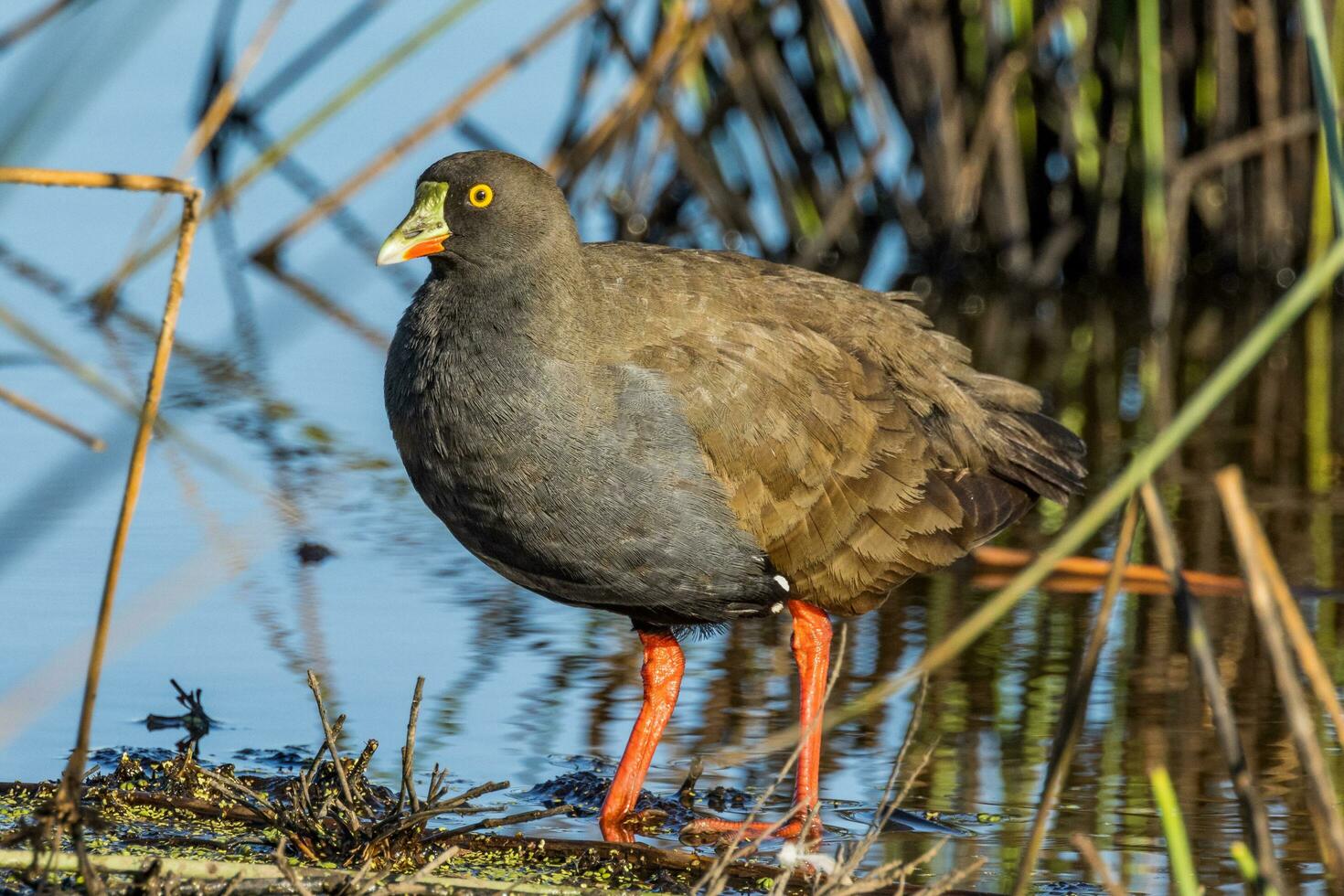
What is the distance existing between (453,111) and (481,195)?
364 centimetres

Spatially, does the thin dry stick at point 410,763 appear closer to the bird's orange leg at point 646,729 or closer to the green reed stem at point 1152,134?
the bird's orange leg at point 646,729

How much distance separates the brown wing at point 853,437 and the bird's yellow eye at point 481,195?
47cm

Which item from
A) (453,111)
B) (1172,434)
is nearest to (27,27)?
A: (1172,434)

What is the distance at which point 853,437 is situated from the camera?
422 cm

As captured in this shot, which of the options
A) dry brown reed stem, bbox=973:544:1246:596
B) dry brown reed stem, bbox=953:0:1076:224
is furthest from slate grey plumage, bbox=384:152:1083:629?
dry brown reed stem, bbox=953:0:1076:224

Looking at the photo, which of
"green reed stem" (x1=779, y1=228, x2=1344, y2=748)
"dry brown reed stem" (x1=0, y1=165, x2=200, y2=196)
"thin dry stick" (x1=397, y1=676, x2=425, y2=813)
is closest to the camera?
"green reed stem" (x1=779, y1=228, x2=1344, y2=748)

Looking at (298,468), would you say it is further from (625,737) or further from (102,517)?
(625,737)

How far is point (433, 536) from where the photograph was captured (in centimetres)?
592

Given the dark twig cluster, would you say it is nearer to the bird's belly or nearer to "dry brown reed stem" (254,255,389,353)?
the bird's belly

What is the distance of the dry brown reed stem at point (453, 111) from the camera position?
7270mm

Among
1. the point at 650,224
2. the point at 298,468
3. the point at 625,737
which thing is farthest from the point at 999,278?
the point at 625,737

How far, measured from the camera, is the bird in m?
3.75

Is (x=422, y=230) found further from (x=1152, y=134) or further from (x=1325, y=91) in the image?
(x=1152, y=134)

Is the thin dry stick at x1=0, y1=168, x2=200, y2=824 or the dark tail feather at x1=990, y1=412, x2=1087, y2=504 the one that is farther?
the dark tail feather at x1=990, y1=412, x2=1087, y2=504
